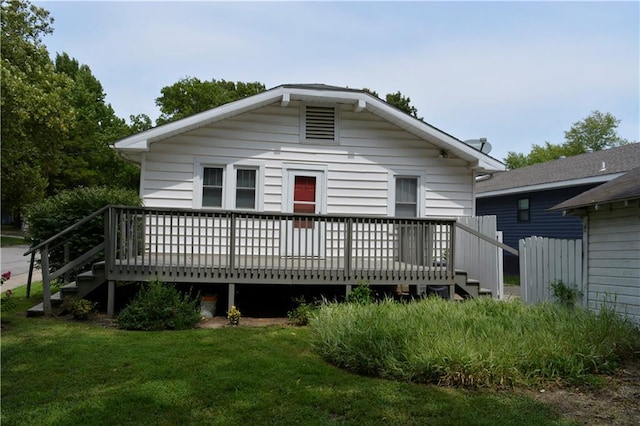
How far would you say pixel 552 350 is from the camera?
17.2ft

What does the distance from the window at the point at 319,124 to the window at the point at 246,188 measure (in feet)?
4.73

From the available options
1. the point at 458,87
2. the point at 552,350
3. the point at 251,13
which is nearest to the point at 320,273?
the point at 552,350

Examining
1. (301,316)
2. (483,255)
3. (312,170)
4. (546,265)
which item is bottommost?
(301,316)

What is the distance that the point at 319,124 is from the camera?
1085 cm

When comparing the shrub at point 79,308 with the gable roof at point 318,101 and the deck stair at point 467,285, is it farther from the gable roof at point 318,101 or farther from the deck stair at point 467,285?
the deck stair at point 467,285

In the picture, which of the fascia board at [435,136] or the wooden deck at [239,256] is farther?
the fascia board at [435,136]

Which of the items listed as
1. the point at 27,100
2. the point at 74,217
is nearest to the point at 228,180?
the point at 74,217

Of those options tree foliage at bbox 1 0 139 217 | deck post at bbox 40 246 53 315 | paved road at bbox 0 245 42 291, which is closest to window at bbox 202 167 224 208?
deck post at bbox 40 246 53 315

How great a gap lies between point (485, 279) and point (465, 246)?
1.04 metres

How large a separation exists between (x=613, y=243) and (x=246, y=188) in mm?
6911

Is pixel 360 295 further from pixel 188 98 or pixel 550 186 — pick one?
pixel 188 98

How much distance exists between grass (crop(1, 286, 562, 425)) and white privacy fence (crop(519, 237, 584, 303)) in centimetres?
497

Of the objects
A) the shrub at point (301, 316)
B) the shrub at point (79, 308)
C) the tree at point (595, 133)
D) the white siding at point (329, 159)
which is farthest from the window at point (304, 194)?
the tree at point (595, 133)

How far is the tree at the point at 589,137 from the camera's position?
169 ft
